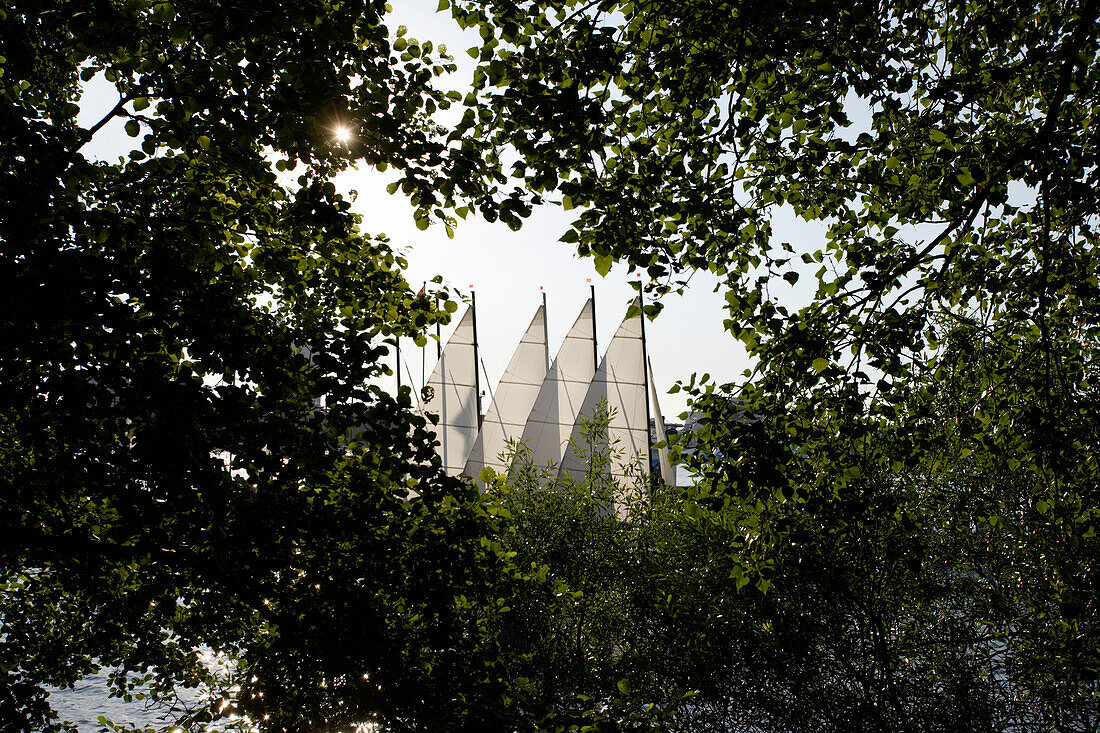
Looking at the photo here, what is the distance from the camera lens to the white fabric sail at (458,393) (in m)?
38.0

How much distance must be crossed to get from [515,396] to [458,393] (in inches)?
143

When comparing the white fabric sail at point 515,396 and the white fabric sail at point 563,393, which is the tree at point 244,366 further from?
the white fabric sail at point 515,396

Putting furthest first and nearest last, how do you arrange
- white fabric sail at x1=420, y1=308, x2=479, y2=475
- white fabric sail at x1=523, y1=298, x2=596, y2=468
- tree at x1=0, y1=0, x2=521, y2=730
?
white fabric sail at x1=420, y1=308, x2=479, y2=475 → white fabric sail at x1=523, y1=298, x2=596, y2=468 → tree at x1=0, y1=0, x2=521, y2=730

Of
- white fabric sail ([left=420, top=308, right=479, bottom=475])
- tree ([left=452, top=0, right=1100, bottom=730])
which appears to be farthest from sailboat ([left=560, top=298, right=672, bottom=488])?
tree ([left=452, top=0, right=1100, bottom=730])

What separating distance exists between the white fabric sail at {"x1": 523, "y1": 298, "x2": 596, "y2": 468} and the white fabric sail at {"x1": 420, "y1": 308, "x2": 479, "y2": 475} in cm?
464

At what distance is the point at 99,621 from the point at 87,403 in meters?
2.44

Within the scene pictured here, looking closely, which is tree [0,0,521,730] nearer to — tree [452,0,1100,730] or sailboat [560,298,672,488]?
tree [452,0,1100,730]

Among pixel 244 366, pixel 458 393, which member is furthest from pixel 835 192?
pixel 458 393

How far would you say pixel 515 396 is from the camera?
37312 mm

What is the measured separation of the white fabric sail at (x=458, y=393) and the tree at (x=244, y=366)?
32.9 meters

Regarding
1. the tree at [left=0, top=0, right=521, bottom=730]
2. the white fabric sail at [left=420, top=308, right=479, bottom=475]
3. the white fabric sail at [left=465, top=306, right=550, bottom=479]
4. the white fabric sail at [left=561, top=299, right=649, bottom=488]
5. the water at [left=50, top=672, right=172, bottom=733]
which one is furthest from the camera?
the white fabric sail at [left=420, top=308, right=479, bottom=475]

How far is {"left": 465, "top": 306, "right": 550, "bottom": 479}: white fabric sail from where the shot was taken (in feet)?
119

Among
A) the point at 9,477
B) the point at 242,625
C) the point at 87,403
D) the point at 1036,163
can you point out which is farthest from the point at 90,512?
the point at 1036,163

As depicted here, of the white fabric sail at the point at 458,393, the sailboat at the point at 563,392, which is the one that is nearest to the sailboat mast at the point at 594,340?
the sailboat at the point at 563,392
